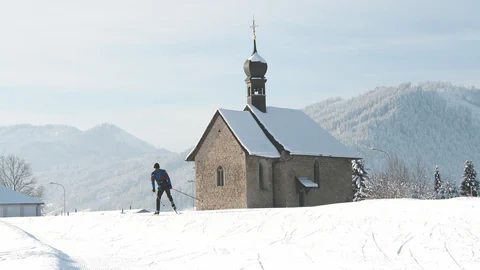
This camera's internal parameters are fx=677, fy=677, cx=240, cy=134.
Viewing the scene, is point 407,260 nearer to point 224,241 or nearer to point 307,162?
point 224,241

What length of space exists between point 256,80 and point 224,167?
768 centimetres

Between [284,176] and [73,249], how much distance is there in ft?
91.5

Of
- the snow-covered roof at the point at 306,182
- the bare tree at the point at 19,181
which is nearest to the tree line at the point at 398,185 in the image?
the snow-covered roof at the point at 306,182

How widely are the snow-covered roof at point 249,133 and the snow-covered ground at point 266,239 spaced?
1923 centimetres

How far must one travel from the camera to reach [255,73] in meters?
47.2

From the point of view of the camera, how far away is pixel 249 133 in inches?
1694

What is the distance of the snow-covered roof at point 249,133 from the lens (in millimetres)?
41625

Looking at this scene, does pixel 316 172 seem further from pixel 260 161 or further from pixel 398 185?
pixel 398 185

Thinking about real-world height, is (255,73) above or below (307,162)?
above

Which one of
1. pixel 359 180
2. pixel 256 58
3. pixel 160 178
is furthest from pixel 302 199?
pixel 359 180

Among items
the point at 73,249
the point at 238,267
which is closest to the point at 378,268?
the point at 238,267

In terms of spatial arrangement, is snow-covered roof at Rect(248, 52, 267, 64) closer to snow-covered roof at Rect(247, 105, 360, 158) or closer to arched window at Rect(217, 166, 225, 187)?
snow-covered roof at Rect(247, 105, 360, 158)

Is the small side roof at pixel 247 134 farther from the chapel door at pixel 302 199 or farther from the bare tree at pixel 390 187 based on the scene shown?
the bare tree at pixel 390 187

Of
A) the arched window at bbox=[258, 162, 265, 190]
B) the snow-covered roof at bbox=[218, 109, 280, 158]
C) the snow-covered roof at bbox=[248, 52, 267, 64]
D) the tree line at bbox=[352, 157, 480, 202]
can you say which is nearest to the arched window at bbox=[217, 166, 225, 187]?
the arched window at bbox=[258, 162, 265, 190]
